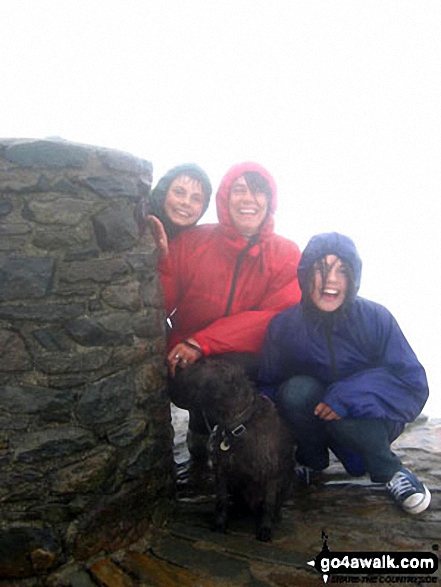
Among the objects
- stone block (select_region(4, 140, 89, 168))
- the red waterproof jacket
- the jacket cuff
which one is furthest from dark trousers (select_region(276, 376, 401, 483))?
stone block (select_region(4, 140, 89, 168))

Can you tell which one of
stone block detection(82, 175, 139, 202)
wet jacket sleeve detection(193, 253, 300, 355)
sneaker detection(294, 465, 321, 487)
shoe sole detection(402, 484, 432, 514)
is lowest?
sneaker detection(294, 465, 321, 487)

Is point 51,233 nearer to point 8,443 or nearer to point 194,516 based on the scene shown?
point 8,443

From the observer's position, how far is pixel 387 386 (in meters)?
Result: 3.30

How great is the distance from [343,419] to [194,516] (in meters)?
1.17

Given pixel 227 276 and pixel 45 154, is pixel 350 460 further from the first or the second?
pixel 45 154

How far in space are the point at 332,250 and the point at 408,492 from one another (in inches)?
65.1

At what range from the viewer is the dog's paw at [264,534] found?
3029 mm

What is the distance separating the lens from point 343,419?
10.8 feet

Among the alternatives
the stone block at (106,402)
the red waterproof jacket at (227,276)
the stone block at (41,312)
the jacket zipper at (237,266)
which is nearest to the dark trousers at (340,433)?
the red waterproof jacket at (227,276)

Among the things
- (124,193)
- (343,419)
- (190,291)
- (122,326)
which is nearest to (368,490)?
(343,419)

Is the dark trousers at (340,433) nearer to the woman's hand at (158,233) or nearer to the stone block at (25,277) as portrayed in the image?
the woman's hand at (158,233)

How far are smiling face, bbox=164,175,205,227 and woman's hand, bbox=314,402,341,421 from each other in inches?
65.4

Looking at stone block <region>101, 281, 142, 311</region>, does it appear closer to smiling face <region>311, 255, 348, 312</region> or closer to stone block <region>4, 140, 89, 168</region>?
stone block <region>4, 140, 89, 168</region>

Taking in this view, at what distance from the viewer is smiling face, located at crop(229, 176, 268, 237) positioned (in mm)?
3773
